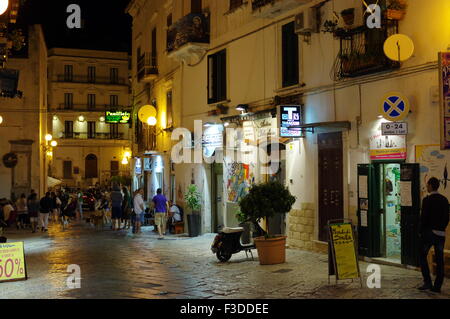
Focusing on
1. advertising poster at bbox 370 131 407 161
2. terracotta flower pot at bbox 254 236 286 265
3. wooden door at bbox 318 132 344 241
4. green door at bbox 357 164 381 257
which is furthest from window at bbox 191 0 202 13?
terracotta flower pot at bbox 254 236 286 265

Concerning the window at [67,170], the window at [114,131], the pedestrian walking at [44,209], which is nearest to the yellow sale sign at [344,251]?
the pedestrian walking at [44,209]

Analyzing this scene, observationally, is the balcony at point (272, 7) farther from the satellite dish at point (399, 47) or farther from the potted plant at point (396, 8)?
the satellite dish at point (399, 47)

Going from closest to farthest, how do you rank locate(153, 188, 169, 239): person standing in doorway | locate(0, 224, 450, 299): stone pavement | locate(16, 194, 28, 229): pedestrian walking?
locate(0, 224, 450, 299): stone pavement
locate(153, 188, 169, 239): person standing in doorway
locate(16, 194, 28, 229): pedestrian walking

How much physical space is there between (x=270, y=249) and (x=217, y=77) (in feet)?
29.2

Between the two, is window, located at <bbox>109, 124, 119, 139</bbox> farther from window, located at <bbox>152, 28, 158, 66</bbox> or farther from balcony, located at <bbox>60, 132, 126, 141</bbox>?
window, located at <bbox>152, 28, 158, 66</bbox>

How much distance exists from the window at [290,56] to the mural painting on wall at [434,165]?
202 inches

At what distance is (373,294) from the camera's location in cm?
959

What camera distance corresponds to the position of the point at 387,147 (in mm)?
12469

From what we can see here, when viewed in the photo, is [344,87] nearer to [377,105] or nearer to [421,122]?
[377,105]

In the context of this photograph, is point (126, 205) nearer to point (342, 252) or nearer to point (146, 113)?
point (146, 113)

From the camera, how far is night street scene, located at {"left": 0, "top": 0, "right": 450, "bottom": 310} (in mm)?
10367

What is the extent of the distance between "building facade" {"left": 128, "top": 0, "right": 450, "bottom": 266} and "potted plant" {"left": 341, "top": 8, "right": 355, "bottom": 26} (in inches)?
2.8

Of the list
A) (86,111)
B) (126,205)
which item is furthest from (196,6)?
(86,111)

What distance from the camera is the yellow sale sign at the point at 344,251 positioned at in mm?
10188
